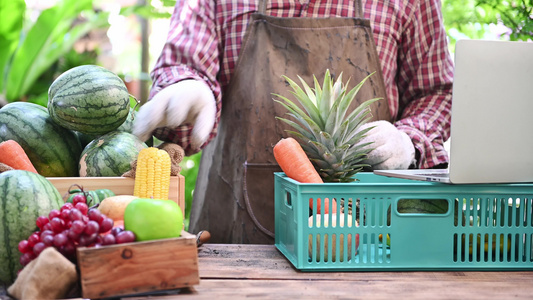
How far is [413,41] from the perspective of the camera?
2.25 m

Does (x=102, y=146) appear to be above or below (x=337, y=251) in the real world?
above

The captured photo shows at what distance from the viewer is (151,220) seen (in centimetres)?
104

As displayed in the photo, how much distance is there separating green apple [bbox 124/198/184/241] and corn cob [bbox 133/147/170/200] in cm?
32

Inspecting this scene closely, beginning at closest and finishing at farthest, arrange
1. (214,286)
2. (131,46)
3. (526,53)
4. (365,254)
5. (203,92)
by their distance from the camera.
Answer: (214,286) → (526,53) → (365,254) → (203,92) → (131,46)

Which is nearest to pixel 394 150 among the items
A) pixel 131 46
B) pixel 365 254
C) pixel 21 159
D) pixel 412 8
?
pixel 365 254

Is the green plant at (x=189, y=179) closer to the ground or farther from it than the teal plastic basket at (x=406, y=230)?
closer to the ground

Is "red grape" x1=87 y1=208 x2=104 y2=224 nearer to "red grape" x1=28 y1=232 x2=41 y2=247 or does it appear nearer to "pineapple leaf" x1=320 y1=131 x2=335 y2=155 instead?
"red grape" x1=28 y1=232 x2=41 y2=247

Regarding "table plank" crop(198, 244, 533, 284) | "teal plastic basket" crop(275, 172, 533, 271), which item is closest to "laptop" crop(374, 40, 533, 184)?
"teal plastic basket" crop(275, 172, 533, 271)

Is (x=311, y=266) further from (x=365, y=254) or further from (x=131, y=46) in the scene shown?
(x=131, y=46)

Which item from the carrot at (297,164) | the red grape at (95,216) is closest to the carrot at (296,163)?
the carrot at (297,164)

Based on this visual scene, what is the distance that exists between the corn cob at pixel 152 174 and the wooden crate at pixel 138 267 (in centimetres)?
34

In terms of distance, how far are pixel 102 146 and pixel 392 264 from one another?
34.7 inches

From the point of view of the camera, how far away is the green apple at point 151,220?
1039 millimetres

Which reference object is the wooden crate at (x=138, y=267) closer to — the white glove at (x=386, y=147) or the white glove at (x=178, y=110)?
the white glove at (x=178, y=110)
